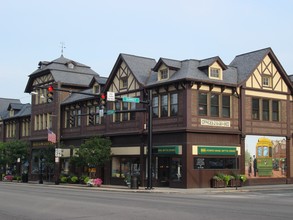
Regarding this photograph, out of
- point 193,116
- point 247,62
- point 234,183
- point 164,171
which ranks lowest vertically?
point 234,183

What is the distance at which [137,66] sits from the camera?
41938 mm

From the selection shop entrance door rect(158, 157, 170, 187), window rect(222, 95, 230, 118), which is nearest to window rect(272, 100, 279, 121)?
window rect(222, 95, 230, 118)

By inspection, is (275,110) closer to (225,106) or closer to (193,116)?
(225,106)

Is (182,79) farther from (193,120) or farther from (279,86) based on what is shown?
(279,86)

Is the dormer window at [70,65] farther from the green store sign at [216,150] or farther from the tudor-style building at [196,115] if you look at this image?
the green store sign at [216,150]

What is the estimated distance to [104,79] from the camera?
4669cm

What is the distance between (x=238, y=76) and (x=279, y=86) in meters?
4.50

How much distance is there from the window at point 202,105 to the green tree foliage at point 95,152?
990cm

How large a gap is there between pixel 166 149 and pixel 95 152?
717cm

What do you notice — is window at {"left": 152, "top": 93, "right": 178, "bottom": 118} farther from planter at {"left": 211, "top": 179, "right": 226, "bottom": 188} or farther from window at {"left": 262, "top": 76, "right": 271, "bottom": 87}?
window at {"left": 262, "top": 76, "right": 271, "bottom": 87}

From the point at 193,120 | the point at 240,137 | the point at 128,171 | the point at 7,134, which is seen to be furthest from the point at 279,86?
the point at 7,134

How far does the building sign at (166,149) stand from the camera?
35.8 m

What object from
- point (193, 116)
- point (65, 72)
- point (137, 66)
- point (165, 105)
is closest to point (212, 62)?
point (193, 116)

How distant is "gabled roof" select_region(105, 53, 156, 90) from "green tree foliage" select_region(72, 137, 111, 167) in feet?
19.3
